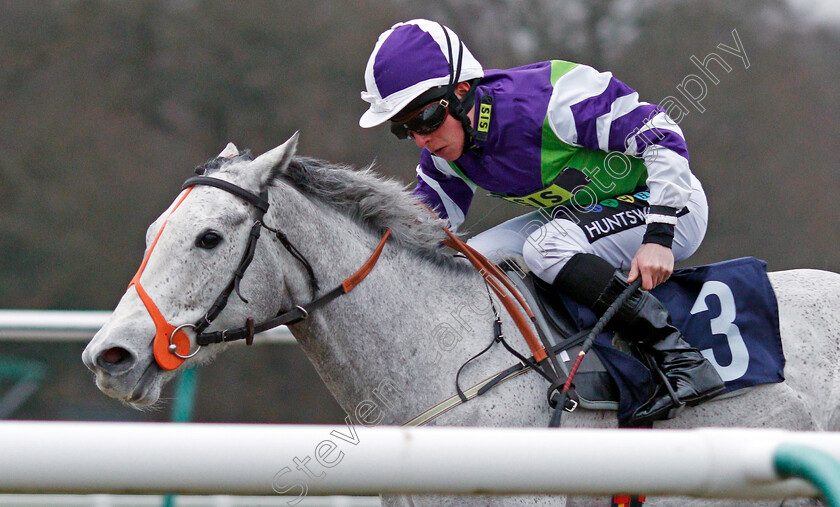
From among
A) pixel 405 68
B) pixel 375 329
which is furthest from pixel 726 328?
pixel 405 68

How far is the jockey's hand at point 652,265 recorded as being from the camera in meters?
2.22

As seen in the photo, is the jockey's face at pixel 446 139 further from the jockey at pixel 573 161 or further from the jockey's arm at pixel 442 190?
the jockey's arm at pixel 442 190

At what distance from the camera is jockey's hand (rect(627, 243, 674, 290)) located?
87.4 inches

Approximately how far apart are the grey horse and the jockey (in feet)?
0.59

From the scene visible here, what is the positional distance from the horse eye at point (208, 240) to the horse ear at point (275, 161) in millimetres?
201

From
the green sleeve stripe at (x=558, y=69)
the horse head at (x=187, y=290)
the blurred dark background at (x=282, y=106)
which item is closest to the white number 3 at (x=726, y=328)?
the green sleeve stripe at (x=558, y=69)

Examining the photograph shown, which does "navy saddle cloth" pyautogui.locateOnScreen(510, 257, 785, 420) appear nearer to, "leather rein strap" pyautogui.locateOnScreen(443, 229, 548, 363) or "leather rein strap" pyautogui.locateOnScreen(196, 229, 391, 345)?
"leather rein strap" pyautogui.locateOnScreen(443, 229, 548, 363)

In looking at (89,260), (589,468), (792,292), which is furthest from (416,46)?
(89,260)

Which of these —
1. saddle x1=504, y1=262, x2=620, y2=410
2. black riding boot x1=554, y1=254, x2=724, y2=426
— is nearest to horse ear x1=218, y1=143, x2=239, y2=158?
saddle x1=504, y1=262, x2=620, y2=410

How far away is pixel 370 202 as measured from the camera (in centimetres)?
230

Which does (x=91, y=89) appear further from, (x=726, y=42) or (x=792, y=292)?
(x=792, y=292)

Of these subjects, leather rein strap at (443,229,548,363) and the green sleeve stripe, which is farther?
the green sleeve stripe

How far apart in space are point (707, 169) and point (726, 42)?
5.70ft

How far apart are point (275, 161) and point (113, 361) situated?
63 centimetres
